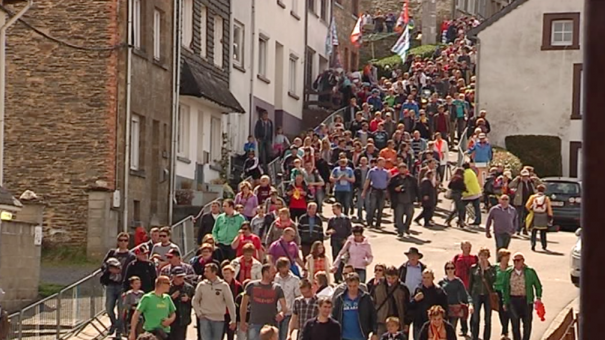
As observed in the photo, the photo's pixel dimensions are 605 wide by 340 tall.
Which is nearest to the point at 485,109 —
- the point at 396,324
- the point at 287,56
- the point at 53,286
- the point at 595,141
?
the point at 287,56

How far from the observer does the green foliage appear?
41.2 m

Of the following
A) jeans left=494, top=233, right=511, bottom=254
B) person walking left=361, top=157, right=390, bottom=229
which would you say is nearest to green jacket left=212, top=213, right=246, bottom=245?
jeans left=494, top=233, right=511, bottom=254

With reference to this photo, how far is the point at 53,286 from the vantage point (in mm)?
25375

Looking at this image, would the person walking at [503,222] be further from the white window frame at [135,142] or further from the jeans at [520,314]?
the white window frame at [135,142]

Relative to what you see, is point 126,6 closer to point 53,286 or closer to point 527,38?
point 53,286

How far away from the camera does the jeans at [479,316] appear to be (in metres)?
19.5

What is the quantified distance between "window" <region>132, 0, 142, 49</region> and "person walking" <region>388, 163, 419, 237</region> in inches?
260

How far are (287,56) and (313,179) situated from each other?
17131mm

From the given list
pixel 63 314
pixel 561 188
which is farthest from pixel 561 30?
pixel 63 314

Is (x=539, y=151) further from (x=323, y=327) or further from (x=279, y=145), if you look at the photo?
(x=323, y=327)

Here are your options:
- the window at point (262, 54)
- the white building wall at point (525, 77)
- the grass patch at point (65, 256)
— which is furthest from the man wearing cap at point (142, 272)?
the white building wall at point (525, 77)

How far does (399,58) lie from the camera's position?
63531 millimetres

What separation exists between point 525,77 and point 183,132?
15012 mm

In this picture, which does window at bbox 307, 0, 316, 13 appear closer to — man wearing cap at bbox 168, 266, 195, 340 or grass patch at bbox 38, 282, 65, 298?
grass patch at bbox 38, 282, 65, 298
